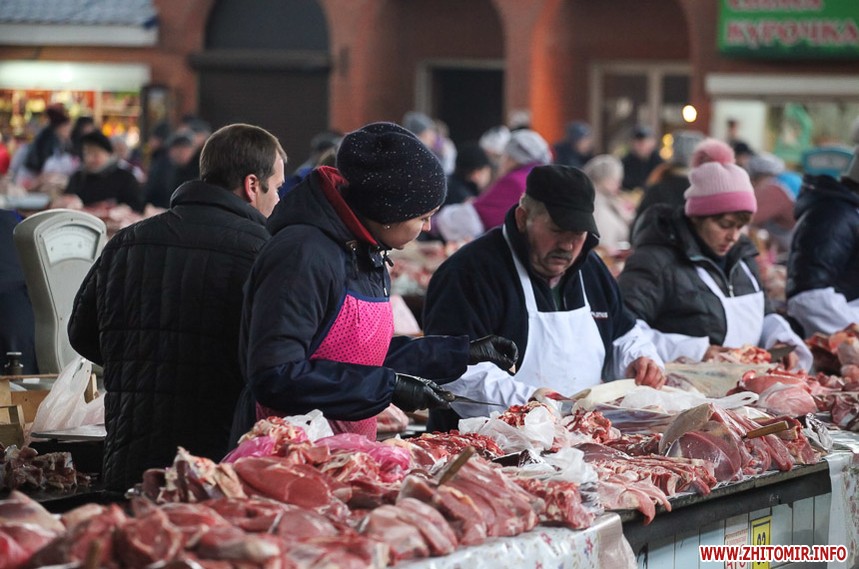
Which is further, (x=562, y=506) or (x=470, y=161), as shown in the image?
(x=470, y=161)

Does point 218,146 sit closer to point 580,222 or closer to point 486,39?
point 580,222

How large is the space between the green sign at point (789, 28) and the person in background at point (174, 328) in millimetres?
18431

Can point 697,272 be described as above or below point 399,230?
below

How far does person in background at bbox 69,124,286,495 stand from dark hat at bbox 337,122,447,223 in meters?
0.64

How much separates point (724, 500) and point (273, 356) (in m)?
1.59

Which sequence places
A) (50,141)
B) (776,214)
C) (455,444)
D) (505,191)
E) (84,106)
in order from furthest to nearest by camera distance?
1. (84,106)
2. (50,141)
3. (776,214)
4. (505,191)
5. (455,444)

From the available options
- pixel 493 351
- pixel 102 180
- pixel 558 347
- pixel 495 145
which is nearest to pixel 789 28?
pixel 495 145

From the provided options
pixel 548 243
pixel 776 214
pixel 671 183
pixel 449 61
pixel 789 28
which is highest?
pixel 789 28

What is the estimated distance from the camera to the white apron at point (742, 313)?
7195mm

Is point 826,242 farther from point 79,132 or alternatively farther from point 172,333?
point 79,132

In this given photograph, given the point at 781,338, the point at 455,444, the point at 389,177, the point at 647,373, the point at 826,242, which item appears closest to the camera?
the point at 389,177

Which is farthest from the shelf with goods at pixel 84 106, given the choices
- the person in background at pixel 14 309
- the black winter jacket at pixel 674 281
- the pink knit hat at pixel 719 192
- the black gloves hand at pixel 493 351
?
the black gloves hand at pixel 493 351

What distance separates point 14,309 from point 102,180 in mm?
6505

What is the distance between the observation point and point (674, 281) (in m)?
7.07
